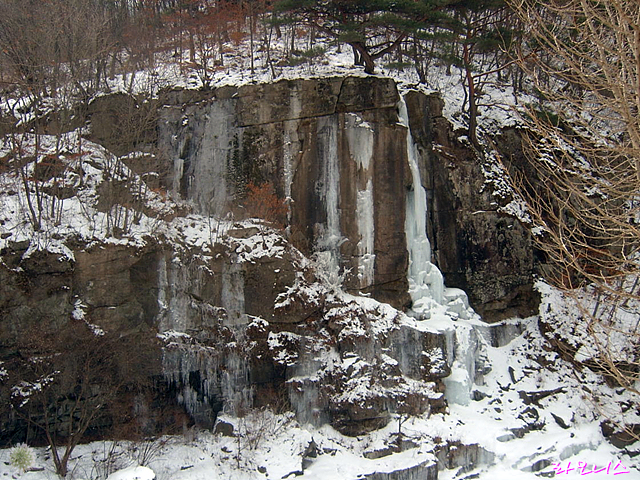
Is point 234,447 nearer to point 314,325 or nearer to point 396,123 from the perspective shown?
point 314,325

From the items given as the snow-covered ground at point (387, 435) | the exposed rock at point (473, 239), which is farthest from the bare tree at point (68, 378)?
the exposed rock at point (473, 239)

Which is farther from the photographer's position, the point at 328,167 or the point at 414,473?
the point at 328,167

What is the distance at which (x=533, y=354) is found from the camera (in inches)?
710

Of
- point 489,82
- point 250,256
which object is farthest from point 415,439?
point 489,82

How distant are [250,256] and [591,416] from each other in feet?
35.9

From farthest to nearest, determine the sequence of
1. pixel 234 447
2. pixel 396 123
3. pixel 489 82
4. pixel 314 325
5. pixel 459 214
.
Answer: pixel 489 82 < pixel 459 214 < pixel 396 123 < pixel 314 325 < pixel 234 447

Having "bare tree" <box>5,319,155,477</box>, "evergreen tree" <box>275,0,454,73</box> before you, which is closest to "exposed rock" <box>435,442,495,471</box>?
"bare tree" <box>5,319,155,477</box>

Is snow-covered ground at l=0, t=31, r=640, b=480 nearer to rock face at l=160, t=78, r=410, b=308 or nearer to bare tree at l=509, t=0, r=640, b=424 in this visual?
rock face at l=160, t=78, r=410, b=308

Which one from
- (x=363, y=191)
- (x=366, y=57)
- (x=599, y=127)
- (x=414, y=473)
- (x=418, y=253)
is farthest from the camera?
(x=366, y=57)

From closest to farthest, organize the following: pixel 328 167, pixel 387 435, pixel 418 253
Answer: pixel 387 435 < pixel 418 253 < pixel 328 167

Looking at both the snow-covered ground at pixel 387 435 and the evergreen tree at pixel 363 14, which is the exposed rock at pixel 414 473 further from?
the evergreen tree at pixel 363 14

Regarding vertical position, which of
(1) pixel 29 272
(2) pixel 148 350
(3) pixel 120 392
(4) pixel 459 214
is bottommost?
A: (3) pixel 120 392

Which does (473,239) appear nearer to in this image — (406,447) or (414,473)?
(406,447)

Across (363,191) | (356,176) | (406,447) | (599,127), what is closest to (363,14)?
(356,176)
